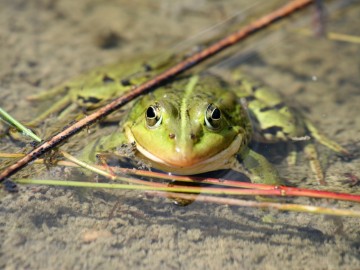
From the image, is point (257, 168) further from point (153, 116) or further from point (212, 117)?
point (153, 116)

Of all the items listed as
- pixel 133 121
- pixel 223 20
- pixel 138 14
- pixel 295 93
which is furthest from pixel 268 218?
pixel 138 14

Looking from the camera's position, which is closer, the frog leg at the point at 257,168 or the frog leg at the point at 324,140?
the frog leg at the point at 257,168

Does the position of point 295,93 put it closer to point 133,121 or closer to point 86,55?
point 133,121

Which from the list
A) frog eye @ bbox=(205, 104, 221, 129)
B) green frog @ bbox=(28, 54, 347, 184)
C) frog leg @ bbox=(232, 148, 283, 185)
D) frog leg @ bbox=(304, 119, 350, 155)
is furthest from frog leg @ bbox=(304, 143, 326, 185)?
frog eye @ bbox=(205, 104, 221, 129)

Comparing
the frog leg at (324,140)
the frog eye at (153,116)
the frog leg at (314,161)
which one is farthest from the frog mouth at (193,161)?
the frog leg at (324,140)

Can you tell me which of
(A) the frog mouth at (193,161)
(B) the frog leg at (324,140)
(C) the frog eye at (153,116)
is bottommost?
(A) the frog mouth at (193,161)

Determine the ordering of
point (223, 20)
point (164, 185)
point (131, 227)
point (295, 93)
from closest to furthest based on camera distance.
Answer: point (131, 227)
point (164, 185)
point (295, 93)
point (223, 20)

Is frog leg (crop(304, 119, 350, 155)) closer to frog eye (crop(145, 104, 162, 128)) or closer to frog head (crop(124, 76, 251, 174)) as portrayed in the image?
frog head (crop(124, 76, 251, 174))

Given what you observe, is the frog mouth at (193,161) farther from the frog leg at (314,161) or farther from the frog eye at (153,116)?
the frog leg at (314,161)
